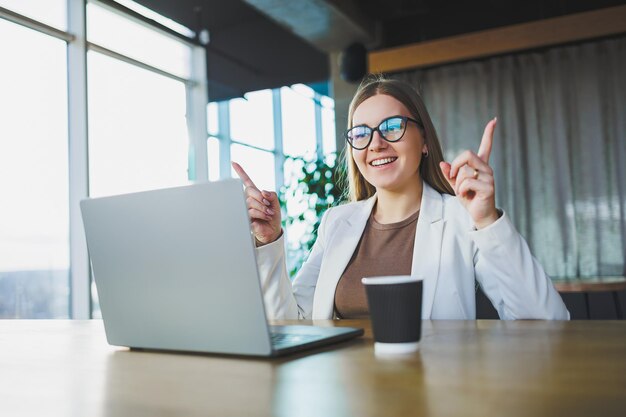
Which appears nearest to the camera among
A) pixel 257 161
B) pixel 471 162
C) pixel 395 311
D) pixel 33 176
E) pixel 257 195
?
pixel 395 311

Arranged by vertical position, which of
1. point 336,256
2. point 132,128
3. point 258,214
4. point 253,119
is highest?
point 253,119

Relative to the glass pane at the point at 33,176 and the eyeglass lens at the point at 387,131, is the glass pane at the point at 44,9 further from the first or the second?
the eyeglass lens at the point at 387,131

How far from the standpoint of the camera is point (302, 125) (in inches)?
340

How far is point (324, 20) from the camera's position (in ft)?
17.2

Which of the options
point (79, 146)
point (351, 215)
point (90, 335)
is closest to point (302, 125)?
point (79, 146)

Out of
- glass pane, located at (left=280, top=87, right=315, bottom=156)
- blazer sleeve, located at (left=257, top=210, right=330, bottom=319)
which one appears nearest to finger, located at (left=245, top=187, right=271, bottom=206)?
blazer sleeve, located at (left=257, top=210, right=330, bottom=319)

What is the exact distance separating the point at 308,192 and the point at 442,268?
13.1 ft

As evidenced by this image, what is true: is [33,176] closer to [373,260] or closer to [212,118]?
[212,118]

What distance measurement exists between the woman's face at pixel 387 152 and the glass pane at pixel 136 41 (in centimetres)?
384

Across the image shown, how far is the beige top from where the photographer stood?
173cm

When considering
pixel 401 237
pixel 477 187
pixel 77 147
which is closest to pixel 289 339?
pixel 477 187

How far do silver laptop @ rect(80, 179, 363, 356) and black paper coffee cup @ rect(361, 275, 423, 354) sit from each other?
12 cm

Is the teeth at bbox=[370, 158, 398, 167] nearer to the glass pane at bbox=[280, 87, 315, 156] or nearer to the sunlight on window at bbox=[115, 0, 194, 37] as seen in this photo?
the sunlight on window at bbox=[115, 0, 194, 37]

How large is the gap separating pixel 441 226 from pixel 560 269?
4100 millimetres
